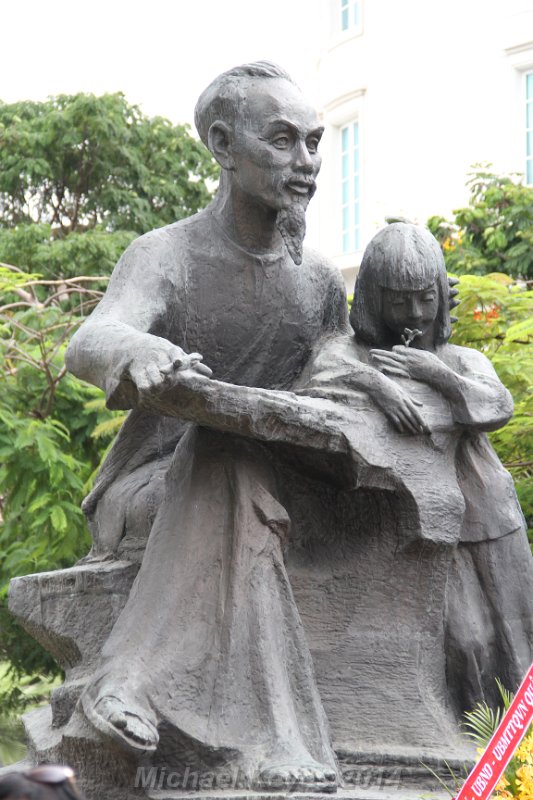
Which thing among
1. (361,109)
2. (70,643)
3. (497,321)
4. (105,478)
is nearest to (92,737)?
(70,643)

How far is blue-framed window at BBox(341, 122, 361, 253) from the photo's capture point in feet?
81.1

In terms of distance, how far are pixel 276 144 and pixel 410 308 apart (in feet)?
2.25

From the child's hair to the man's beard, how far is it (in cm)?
23

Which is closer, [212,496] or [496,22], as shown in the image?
[212,496]

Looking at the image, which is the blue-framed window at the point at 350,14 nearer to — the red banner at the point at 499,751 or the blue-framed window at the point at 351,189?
the blue-framed window at the point at 351,189

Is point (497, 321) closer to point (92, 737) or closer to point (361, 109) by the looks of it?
point (92, 737)

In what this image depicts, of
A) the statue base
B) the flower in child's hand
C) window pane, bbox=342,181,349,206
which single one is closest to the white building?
window pane, bbox=342,181,349,206

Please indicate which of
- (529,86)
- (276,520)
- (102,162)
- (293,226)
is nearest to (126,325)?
(293,226)

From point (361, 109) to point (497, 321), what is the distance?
15.7m

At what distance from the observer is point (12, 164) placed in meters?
Result: 24.2

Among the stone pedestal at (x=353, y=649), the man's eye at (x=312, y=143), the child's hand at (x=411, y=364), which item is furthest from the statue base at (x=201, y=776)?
the man's eye at (x=312, y=143)

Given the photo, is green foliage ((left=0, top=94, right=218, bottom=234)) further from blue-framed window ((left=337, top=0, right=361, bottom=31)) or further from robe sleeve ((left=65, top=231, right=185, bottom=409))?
robe sleeve ((left=65, top=231, right=185, bottom=409))

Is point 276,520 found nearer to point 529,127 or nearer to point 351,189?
point 529,127

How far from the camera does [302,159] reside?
17.6 feet
